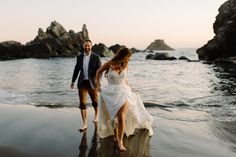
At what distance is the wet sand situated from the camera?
6.22 meters

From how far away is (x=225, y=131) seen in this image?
8555 mm

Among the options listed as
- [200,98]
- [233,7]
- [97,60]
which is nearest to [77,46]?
[233,7]

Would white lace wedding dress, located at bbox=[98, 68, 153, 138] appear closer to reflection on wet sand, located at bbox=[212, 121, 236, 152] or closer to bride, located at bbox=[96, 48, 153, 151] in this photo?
bride, located at bbox=[96, 48, 153, 151]

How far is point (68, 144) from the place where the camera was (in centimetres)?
664

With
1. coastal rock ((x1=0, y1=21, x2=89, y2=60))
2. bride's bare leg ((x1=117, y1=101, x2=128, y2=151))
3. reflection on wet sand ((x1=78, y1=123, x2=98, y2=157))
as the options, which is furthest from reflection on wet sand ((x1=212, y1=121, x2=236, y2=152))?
coastal rock ((x1=0, y1=21, x2=89, y2=60))

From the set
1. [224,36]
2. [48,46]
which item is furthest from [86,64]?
[48,46]

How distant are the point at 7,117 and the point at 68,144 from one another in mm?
3503

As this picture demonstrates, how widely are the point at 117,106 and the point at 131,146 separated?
0.85 meters

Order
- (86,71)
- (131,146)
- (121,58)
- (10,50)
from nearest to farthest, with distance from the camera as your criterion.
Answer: (121,58)
(131,146)
(86,71)
(10,50)

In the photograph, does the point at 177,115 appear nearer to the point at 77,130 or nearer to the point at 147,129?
the point at 147,129

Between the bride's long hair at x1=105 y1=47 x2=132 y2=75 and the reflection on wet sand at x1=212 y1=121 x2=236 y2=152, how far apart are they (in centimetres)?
281

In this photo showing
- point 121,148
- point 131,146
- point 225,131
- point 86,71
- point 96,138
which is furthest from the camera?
point 225,131

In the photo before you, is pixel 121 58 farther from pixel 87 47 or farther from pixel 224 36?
pixel 224 36

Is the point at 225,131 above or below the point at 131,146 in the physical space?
below
